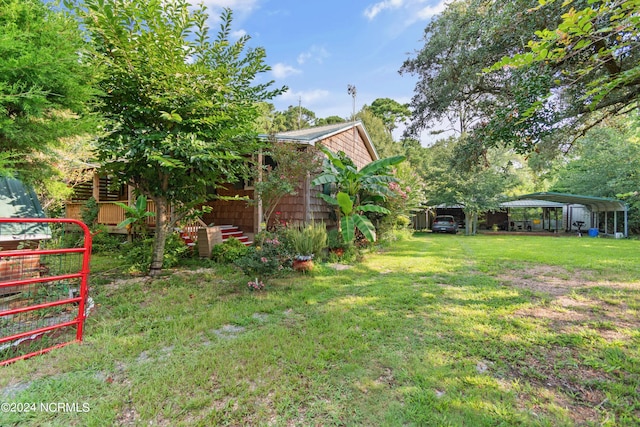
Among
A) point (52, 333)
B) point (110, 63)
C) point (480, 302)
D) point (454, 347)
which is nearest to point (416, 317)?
point (454, 347)

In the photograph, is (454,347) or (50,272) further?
(50,272)

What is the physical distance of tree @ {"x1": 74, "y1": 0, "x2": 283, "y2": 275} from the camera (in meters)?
4.85

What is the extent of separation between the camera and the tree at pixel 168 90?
4.85 metres

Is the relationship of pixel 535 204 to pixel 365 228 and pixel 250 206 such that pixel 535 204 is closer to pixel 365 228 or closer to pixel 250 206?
pixel 365 228

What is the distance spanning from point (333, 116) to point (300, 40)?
2651cm

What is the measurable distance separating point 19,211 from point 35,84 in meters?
3.94

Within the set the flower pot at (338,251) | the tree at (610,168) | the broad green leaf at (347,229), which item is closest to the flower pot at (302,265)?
the broad green leaf at (347,229)

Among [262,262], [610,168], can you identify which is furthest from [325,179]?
[610,168]

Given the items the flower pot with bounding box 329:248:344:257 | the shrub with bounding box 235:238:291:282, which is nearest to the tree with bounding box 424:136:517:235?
the flower pot with bounding box 329:248:344:257

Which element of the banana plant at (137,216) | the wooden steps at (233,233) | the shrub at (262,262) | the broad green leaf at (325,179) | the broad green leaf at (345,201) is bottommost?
the shrub at (262,262)

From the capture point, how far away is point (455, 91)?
7.44m

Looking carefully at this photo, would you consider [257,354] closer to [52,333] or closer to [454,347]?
[454,347]

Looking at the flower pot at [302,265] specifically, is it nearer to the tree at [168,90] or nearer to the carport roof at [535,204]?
the tree at [168,90]

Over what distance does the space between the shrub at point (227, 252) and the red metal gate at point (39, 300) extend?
344 centimetres
